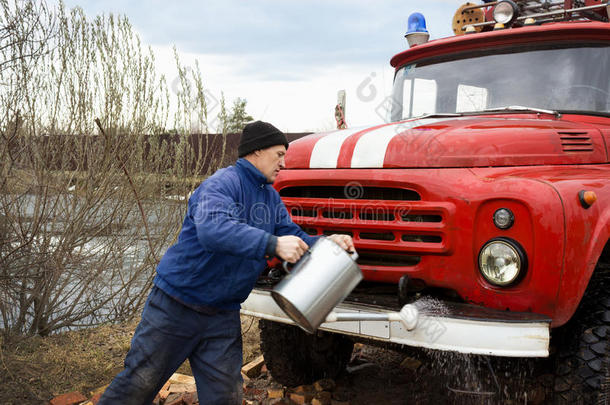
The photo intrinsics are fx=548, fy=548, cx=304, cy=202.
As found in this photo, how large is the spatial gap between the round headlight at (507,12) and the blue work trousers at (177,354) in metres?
2.88

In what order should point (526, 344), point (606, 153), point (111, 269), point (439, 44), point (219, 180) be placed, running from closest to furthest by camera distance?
point (526, 344) < point (219, 180) < point (606, 153) < point (439, 44) < point (111, 269)

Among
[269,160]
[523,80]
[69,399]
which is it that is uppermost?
[523,80]

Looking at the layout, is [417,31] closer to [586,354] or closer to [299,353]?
[299,353]

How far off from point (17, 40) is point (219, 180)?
2494mm

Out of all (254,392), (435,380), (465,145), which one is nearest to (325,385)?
(254,392)

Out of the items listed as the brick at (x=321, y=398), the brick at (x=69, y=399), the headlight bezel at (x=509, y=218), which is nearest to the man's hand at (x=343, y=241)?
the headlight bezel at (x=509, y=218)

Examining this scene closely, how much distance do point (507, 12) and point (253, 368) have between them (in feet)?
10.5

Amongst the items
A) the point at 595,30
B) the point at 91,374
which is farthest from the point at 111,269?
the point at 595,30

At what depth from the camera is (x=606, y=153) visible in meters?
3.11

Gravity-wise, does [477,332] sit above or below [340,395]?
above

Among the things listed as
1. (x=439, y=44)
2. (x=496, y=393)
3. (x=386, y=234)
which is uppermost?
(x=439, y=44)

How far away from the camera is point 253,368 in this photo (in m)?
4.11

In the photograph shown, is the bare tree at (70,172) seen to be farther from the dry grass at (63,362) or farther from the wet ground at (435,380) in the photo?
the wet ground at (435,380)

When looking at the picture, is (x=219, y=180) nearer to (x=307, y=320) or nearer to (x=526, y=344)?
(x=307, y=320)
